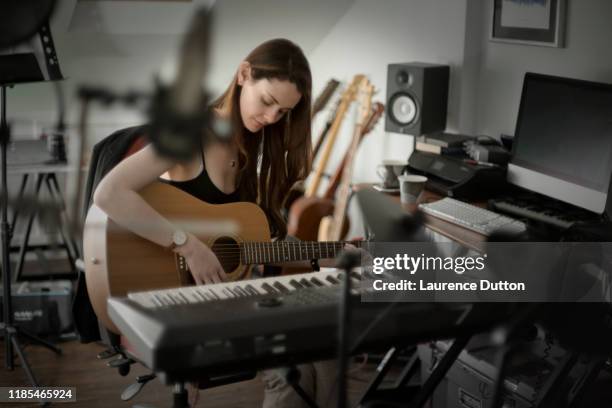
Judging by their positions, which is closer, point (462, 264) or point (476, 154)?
point (462, 264)

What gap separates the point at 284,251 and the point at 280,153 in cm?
27

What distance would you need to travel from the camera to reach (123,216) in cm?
188

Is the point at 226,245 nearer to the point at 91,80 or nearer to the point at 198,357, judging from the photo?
the point at 198,357

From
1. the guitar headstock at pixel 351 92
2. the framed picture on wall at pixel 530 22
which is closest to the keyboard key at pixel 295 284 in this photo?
the guitar headstock at pixel 351 92

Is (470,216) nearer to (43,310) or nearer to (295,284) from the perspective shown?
(295,284)

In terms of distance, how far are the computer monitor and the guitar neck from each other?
2.90 feet

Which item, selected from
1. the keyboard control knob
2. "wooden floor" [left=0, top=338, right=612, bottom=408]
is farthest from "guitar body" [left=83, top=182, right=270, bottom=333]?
"wooden floor" [left=0, top=338, right=612, bottom=408]

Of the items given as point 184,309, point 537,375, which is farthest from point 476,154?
point 184,309

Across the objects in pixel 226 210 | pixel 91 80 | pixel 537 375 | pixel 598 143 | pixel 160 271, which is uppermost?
pixel 91 80

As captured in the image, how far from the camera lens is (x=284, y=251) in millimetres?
2078

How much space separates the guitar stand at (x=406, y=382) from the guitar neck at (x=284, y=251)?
323 mm

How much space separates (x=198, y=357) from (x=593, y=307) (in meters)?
1.07

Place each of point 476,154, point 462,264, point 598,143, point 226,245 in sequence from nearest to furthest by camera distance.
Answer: point 462,264
point 226,245
point 598,143
point 476,154

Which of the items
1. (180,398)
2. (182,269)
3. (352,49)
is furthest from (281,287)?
(352,49)
